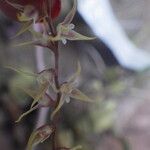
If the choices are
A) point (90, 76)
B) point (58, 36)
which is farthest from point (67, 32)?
point (90, 76)

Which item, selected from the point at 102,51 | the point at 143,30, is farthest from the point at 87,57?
the point at 143,30

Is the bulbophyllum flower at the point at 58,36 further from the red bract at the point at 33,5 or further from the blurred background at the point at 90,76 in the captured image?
the blurred background at the point at 90,76

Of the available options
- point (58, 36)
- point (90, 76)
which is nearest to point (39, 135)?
point (58, 36)

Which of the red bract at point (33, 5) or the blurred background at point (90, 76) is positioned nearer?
the red bract at point (33, 5)

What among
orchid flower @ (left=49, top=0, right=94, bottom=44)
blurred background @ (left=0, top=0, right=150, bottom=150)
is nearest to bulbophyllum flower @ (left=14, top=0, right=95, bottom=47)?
orchid flower @ (left=49, top=0, right=94, bottom=44)

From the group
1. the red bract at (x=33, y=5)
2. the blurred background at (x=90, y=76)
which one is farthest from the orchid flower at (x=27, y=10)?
the blurred background at (x=90, y=76)

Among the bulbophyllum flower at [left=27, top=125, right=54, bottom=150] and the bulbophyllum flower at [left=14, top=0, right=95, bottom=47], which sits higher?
the bulbophyllum flower at [left=14, top=0, right=95, bottom=47]

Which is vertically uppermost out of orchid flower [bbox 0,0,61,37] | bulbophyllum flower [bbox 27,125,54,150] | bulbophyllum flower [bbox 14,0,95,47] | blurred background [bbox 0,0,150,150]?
orchid flower [bbox 0,0,61,37]

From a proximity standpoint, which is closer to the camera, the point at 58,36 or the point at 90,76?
the point at 58,36

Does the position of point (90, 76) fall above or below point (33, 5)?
below

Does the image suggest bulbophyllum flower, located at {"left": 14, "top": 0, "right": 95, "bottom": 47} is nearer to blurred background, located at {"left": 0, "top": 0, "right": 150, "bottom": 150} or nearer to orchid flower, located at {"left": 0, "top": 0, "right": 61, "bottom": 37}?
orchid flower, located at {"left": 0, "top": 0, "right": 61, "bottom": 37}

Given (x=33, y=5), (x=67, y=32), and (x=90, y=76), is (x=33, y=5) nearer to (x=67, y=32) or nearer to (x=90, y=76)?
(x=67, y=32)

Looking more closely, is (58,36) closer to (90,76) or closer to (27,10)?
(27,10)
